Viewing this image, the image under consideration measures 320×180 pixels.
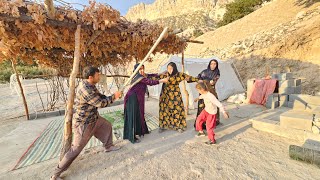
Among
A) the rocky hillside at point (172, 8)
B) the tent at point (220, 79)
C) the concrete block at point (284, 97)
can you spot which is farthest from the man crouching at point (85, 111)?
the rocky hillside at point (172, 8)

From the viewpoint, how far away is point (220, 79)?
7.90 m

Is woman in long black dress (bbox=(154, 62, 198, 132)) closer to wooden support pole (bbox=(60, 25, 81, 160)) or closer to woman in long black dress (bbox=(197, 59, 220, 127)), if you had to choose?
woman in long black dress (bbox=(197, 59, 220, 127))

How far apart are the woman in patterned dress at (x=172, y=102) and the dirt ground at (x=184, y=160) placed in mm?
210

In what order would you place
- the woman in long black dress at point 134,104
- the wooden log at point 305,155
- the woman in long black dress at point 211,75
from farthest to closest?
the woman in long black dress at point 211,75, the woman in long black dress at point 134,104, the wooden log at point 305,155

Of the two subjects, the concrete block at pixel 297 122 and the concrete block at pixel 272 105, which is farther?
the concrete block at pixel 272 105

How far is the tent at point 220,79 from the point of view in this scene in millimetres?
6945

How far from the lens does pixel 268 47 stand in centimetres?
1001

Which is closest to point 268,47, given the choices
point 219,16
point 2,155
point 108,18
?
point 108,18

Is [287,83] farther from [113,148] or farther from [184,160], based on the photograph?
[113,148]

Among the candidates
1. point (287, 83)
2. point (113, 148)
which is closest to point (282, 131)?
point (287, 83)

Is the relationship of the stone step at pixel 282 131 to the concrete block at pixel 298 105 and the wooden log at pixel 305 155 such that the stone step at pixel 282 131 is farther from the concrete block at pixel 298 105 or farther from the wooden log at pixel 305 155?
the concrete block at pixel 298 105

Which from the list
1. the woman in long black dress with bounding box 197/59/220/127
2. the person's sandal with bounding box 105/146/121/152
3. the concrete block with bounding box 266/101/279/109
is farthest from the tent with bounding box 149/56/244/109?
the person's sandal with bounding box 105/146/121/152

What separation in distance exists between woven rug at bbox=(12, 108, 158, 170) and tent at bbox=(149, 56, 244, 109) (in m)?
2.13

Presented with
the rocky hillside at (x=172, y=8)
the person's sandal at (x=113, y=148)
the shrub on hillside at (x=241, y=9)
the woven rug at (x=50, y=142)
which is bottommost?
the woven rug at (x=50, y=142)
